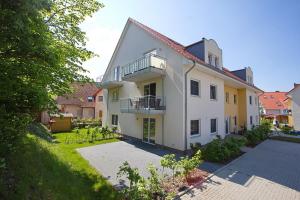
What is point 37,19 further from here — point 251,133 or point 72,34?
point 251,133

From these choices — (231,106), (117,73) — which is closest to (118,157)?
(117,73)

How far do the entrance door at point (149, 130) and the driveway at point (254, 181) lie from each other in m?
6.55

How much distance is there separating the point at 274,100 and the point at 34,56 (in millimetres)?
64123

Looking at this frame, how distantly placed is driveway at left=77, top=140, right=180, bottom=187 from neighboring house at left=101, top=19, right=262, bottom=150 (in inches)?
65.9

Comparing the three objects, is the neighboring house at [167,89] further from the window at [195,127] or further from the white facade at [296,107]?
the white facade at [296,107]

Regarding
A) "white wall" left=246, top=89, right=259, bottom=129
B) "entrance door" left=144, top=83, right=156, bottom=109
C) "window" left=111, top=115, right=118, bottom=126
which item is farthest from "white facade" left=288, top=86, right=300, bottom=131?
"window" left=111, top=115, right=118, bottom=126

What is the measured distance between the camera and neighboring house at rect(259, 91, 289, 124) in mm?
48875

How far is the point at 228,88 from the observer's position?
21438mm

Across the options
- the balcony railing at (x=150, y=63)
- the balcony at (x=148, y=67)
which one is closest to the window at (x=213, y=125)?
the balcony at (x=148, y=67)

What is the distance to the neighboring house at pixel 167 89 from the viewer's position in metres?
12.8

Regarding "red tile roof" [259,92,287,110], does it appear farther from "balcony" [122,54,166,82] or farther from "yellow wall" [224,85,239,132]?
"balcony" [122,54,166,82]

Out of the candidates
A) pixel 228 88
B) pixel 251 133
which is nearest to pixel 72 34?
pixel 251 133

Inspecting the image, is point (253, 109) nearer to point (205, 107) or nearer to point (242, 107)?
point (242, 107)

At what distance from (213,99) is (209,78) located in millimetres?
2021
